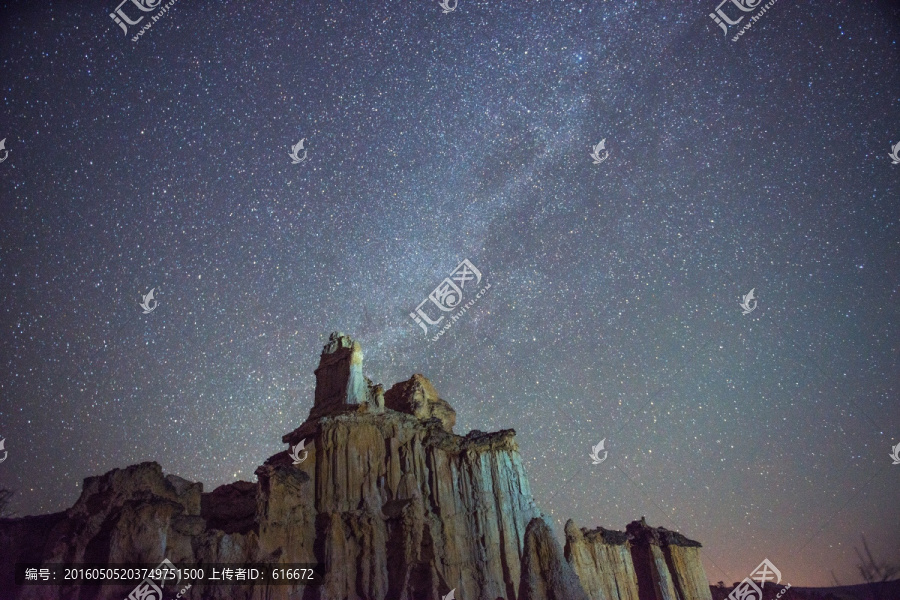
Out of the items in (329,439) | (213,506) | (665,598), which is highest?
(329,439)

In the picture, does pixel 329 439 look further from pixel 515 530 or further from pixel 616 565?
pixel 616 565

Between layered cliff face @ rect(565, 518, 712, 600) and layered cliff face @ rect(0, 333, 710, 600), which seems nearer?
layered cliff face @ rect(0, 333, 710, 600)

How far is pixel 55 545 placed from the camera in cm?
2480

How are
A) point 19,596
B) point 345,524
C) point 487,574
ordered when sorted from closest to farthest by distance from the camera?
point 19,596
point 345,524
point 487,574

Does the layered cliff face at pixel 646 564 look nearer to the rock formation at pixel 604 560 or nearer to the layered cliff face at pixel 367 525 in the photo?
the rock formation at pixel 604 560

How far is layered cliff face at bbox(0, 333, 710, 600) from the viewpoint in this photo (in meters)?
24.5

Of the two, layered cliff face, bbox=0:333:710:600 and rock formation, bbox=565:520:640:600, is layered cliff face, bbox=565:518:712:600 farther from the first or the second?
layered cliff face, bbox=0:333:710:600

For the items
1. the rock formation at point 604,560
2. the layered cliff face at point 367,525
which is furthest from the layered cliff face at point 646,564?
the layered cliff face at point 367,525

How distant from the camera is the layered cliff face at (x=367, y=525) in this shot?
24488mm

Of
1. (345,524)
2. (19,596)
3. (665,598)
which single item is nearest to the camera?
(19,596)

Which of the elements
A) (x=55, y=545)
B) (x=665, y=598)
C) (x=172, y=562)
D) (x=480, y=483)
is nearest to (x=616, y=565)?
(x=665, y=598)

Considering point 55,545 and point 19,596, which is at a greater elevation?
point 55,545

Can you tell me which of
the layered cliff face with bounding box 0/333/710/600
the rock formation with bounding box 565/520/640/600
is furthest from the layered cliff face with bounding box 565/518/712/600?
the layered cliff face with bounding box 0/333/710/600

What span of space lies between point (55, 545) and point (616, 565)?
37.4 metres
